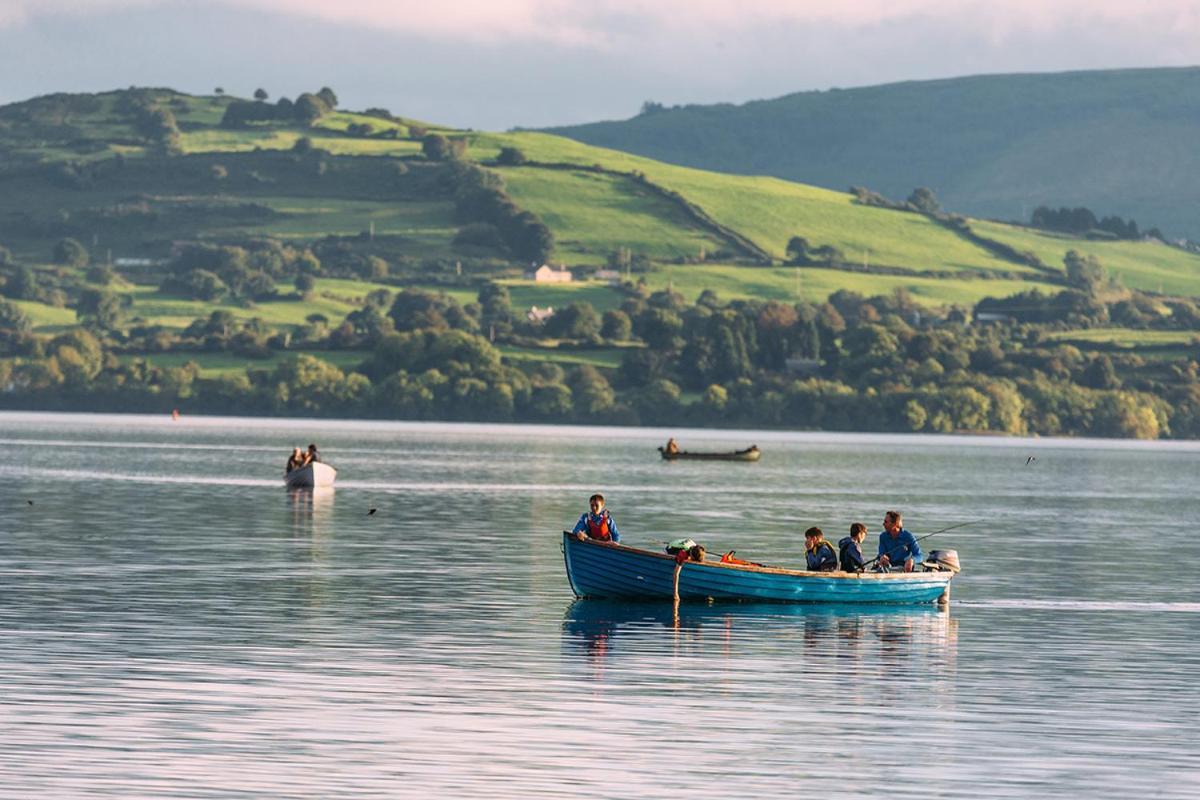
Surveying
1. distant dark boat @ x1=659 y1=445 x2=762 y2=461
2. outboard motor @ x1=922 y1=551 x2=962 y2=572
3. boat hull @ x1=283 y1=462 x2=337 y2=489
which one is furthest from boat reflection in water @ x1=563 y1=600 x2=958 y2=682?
distant dark boat @ x1=659 y1=445 x2=762 y2=461

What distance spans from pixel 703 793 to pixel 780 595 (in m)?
26.5

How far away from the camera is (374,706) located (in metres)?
36.4

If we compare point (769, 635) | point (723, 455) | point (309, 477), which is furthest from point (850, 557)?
point (723, 455)

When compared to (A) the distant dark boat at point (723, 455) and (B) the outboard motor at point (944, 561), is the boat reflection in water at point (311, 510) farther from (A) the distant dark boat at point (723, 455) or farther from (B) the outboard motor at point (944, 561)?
(A) the distant dark boat at point (723, 455)

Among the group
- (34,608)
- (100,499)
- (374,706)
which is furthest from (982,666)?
(100,499)

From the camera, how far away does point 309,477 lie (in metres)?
114

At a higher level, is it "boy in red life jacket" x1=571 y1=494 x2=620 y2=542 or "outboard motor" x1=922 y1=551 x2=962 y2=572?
"boy in red life jacket" x1=571 y1=494 x2=620 y2=542

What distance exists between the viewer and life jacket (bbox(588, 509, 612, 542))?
180ft

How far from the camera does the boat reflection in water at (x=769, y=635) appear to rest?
44969 mm

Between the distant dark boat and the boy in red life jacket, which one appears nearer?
the boy in red life jacket

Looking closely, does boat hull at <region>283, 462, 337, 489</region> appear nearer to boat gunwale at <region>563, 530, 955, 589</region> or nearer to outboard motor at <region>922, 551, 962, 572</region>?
boat gunwale at <region>563, 530, 955, 589</region>

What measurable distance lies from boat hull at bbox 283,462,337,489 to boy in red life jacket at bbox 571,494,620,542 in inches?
2332

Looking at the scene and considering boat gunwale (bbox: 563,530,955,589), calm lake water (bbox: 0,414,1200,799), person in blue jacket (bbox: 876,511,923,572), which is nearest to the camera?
calm lake water (bbox: 0,414,1200,799)

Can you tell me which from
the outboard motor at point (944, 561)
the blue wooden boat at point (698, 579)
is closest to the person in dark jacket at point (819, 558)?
the blue wooden boat at point (698, 579)
